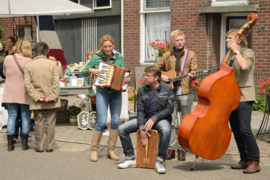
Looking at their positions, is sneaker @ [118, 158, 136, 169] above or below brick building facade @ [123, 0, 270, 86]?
below

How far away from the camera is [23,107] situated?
20.1ft

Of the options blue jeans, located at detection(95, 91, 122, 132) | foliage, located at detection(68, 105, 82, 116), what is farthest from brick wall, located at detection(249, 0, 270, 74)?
blue jeans, located at detection(95, 91, 122, 132)

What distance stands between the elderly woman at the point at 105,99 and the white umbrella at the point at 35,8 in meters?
2.68

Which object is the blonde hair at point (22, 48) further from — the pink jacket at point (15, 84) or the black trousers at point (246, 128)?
the black trousers at point (246, 128)

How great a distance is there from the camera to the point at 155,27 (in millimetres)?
11266

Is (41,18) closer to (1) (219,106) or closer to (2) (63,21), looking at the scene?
(2) (63,21)

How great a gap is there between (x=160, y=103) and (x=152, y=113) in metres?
0.19

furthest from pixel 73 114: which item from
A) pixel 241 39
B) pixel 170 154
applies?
pixel 241 39

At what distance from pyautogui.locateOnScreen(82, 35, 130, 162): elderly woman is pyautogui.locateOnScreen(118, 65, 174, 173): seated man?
1.42 ft

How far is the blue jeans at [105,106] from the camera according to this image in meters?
5.36

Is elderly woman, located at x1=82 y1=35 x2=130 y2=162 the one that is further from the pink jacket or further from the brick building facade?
the brick building facade

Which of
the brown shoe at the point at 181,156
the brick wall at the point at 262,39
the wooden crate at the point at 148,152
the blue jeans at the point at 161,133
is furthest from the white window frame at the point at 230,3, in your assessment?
the wooden crate at the point at 148,152

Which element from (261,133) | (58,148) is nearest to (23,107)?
(58,148)

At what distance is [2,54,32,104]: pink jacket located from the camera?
602cm
